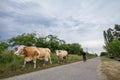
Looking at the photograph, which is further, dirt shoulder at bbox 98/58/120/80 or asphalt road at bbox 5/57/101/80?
dirt shoulder at bbox 98/58/120/80

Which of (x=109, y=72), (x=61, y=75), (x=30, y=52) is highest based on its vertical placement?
(x=30, y=52)

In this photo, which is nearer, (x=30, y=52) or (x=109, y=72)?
(x=109, y=72)

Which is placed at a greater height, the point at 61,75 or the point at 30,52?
the point at 30,52

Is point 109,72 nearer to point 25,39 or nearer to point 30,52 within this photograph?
point 30,52

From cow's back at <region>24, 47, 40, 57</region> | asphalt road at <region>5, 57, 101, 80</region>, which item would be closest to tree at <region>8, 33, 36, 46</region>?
cow's back at <region>24, 47, 40, 57</region>

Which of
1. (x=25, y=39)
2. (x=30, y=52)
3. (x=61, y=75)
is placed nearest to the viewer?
(x=61, y=75)

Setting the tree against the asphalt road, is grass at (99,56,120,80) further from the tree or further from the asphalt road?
the tree

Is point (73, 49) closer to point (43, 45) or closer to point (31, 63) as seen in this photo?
point (43, 45)

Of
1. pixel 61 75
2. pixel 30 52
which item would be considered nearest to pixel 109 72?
pixel 61 75

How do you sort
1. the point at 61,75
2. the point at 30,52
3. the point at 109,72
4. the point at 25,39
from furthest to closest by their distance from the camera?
the point at 25,39
the point at 30,52
the point at 109,72
the point at 61,75

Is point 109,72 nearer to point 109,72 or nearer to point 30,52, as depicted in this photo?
point 109,72

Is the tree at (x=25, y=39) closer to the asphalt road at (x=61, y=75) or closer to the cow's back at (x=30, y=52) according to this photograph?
the cow's back at (x=30, y=52)

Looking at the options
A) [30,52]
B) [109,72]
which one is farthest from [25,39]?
[109,72]

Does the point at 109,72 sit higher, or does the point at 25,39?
the point at 25,39
